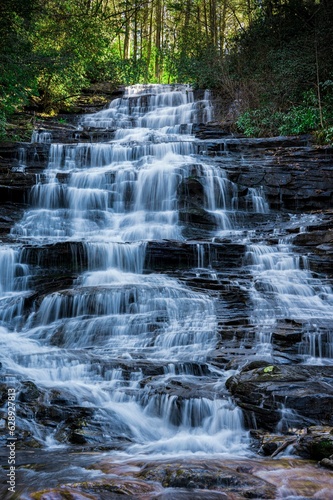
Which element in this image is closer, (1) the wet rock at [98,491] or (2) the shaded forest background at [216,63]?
(1) the wet rock at [98,491]

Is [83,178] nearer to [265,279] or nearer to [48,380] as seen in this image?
[265,279]

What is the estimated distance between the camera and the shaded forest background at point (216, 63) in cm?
1488

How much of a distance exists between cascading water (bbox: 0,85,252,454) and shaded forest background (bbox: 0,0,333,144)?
9.63ft

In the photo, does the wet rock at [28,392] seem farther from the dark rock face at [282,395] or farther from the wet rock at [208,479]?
the dark rock face at [282,395]

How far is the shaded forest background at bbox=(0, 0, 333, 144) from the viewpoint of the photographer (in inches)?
586

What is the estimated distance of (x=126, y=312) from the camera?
8.72m

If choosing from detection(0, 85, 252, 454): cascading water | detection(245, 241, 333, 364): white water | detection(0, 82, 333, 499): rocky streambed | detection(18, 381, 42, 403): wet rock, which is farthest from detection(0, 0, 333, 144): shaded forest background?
detection(18, 381, 42, 403): wet rock

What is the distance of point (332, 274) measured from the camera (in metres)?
9.85

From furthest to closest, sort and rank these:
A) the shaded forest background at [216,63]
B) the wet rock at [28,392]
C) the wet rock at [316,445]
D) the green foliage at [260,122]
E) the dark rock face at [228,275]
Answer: the green foliage at [260,122] < the shaded forest background at [216,63] < the wet rock at [28,392] < the dark rock face at [228,275] < the wet rock at [316,445]

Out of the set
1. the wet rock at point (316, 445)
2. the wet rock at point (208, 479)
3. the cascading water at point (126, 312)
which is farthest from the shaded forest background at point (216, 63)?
the wet rock at point (208, 479)

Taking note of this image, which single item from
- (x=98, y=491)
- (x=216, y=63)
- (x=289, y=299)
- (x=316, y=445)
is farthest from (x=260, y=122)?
(x=98, y=491)

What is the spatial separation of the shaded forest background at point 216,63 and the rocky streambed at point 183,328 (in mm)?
2221

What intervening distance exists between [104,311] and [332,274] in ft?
16.0

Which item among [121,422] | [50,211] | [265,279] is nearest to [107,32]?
[50,211]
